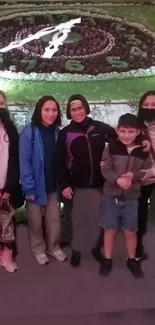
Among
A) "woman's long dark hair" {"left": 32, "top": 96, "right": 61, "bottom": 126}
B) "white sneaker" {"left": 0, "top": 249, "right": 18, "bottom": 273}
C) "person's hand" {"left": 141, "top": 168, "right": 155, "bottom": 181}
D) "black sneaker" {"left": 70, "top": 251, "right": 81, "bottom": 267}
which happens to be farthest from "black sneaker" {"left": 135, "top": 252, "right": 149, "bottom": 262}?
"woman's long dark hair" {"left": 32, "top": 96, "right": 61, "bottom": 126}

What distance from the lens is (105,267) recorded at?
273 cm

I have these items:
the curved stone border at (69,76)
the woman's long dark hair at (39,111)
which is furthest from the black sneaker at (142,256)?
the curved stone border at (69,76)

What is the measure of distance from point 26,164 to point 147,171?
67 cm

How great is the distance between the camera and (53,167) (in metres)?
2.73

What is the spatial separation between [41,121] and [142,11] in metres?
1.07

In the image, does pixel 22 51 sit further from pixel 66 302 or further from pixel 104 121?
pixel 66 302

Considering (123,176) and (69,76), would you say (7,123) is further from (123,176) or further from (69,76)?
(123,176)

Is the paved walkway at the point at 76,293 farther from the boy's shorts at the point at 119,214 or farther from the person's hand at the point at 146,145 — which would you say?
the person's hand at the point at 146,145

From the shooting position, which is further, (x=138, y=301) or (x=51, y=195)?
(x=51, y=195)

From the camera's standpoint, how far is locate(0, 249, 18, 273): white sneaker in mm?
2732

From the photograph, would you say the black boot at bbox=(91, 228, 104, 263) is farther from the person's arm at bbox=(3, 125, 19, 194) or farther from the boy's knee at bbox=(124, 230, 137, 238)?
the person's arm at bbox=(3, 125, 19, 194)

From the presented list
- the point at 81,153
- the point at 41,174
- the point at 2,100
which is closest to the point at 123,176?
the point at 81,153

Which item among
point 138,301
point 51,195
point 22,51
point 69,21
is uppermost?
point 69,21

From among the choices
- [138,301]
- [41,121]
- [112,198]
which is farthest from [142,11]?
[138,301]
